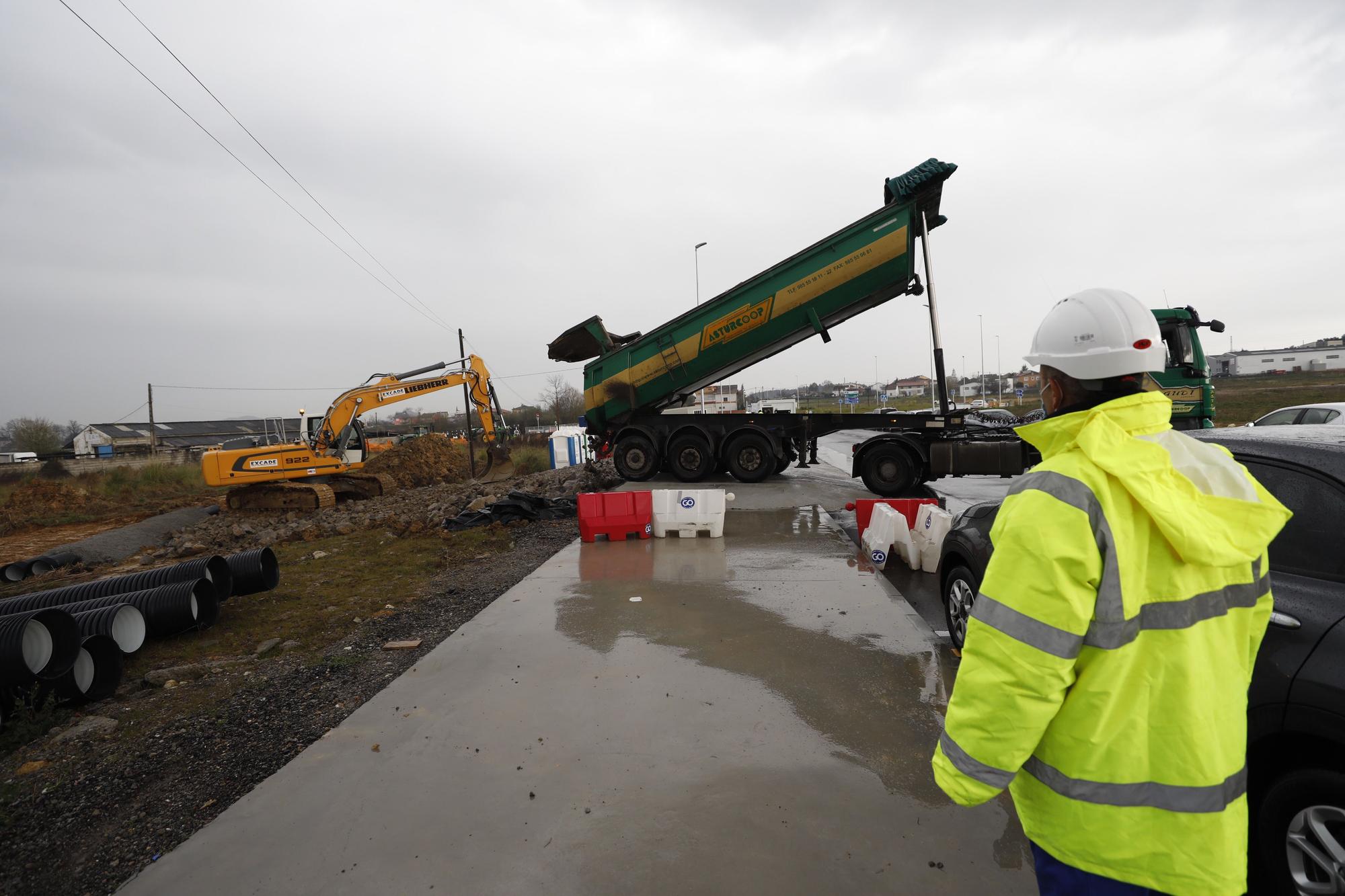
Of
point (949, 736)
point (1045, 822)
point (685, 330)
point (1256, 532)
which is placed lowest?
point (1045, 822)

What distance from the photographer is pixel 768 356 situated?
1295cm

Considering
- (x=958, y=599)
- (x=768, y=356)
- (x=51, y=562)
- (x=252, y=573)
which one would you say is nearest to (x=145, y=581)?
(x=252, y=573)

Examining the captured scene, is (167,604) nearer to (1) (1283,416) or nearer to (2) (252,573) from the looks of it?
(2) (252,573)

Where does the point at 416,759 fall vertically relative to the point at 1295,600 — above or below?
below

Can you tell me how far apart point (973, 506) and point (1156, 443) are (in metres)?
3.40

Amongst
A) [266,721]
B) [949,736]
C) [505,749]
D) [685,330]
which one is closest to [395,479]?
[685,330]

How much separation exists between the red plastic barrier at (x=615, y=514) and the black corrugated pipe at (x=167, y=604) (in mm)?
4004

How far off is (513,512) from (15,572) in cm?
779

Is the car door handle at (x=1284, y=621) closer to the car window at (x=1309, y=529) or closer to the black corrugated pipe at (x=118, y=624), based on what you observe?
the car window at (x=1309, y=529)

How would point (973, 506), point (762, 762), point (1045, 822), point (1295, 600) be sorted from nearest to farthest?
1. point (1045, 822)
2. point (1295, 600)
3. point (762, 762)
4. point (973, 506)

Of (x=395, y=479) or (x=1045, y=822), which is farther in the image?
(x=395, y=479)

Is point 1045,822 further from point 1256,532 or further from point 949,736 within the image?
point 1256,532

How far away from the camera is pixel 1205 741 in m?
1.42

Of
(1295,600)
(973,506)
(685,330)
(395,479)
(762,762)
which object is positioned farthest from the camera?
(395,479)
